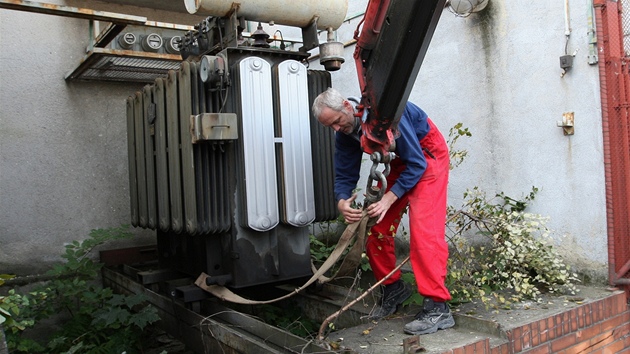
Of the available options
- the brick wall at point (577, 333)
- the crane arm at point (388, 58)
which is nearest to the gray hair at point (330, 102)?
the crane arm at point (388, 58)

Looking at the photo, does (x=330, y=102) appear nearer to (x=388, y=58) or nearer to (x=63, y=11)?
(x=388, y=58)

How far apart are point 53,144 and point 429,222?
4.29 m

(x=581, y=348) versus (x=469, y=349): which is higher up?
(x=469, y=349)

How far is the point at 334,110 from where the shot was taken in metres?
3.26

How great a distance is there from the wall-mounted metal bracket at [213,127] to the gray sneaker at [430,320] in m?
1.73

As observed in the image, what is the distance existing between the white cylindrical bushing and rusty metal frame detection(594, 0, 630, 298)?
198 centimetres

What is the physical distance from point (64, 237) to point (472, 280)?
421 cm

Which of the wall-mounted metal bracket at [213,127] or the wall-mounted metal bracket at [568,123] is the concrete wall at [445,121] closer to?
the wall-mounted metal bracket at [568,123]

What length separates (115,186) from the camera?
609cm

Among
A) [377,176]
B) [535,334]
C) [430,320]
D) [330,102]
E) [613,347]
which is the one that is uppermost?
[330,102]

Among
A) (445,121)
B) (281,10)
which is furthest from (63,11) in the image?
(445,121)

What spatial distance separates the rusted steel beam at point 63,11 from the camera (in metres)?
4.42

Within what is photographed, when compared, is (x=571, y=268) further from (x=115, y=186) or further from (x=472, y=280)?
(x=115, y=186)

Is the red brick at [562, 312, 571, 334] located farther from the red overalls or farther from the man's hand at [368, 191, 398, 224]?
the man's hand at [368, 191, 398, 224]
